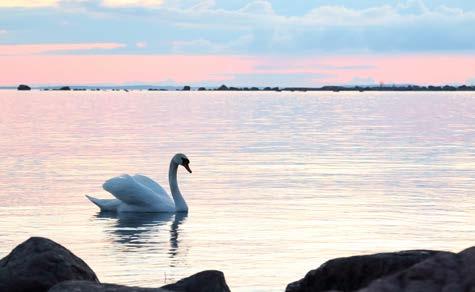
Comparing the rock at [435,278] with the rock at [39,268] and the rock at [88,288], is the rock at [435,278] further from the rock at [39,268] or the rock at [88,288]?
the rock at [39,268]

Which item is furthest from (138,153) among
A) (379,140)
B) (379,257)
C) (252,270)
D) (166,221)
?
(379,257)

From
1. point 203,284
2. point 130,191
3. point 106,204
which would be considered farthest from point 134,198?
point 203,284

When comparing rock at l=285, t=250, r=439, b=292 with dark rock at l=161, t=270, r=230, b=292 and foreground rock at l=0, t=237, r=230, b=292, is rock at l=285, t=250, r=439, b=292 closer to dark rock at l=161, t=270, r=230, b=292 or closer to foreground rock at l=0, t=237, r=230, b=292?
dark rock at l=161, t=270, r=230, b=292

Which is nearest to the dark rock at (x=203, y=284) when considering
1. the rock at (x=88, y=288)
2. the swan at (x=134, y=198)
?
the rock at (x=88, y=288)

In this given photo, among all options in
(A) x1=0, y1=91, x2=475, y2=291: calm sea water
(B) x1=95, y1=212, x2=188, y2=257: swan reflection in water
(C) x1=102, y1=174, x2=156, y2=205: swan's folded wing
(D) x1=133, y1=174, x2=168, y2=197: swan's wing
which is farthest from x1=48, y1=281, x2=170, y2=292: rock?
(D) x1=133, y1=174, x2=168, y2=197: swan's wing

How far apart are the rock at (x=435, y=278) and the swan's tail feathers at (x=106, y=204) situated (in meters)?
14.2

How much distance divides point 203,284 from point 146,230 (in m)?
8.35

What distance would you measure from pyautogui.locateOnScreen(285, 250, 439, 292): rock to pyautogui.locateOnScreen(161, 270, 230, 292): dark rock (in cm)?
73

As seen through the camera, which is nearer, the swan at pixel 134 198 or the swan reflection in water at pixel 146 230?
the swan reflection in water at pixel 146 230

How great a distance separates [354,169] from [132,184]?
8803 millimetres

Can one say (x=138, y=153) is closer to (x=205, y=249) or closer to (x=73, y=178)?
(x=73, y=178)

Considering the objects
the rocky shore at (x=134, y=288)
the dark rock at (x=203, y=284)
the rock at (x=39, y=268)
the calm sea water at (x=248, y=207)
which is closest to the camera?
the rocky shore at (x=134, y=288)

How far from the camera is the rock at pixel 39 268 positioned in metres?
9.30

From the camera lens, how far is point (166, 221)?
62.4ft
